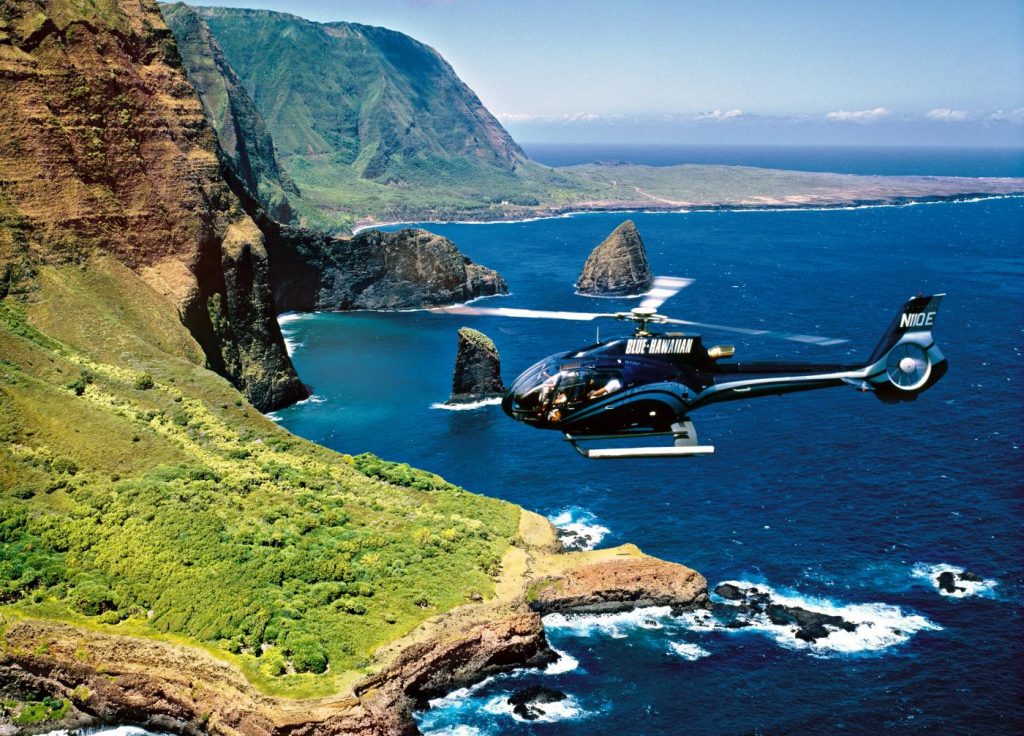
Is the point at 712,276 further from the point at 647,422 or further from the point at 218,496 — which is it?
the point at 647,422

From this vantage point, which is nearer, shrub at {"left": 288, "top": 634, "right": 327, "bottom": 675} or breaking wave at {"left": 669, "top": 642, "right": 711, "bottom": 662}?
shrub at {"left": 288, "top": 634, "right": 327, "bottom": 675}

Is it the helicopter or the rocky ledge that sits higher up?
the helicopter

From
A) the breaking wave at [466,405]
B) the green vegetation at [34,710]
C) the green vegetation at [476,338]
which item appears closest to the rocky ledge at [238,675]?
the green vegetation at [34,710]

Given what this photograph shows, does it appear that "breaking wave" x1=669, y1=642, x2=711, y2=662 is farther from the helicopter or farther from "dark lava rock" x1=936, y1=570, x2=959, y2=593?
the helicopter

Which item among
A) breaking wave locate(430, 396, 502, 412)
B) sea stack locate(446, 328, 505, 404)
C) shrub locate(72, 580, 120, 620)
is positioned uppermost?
sea stack locate(446, 328, 505, 404)

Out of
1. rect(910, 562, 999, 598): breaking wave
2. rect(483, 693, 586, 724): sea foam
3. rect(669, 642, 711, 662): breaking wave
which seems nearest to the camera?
rect(483, 693, 586, 724): sea foam

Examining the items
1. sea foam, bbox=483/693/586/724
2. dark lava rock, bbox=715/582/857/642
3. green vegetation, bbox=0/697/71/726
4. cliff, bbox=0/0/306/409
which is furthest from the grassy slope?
dark lava rock, bbox=715/582/857/642
